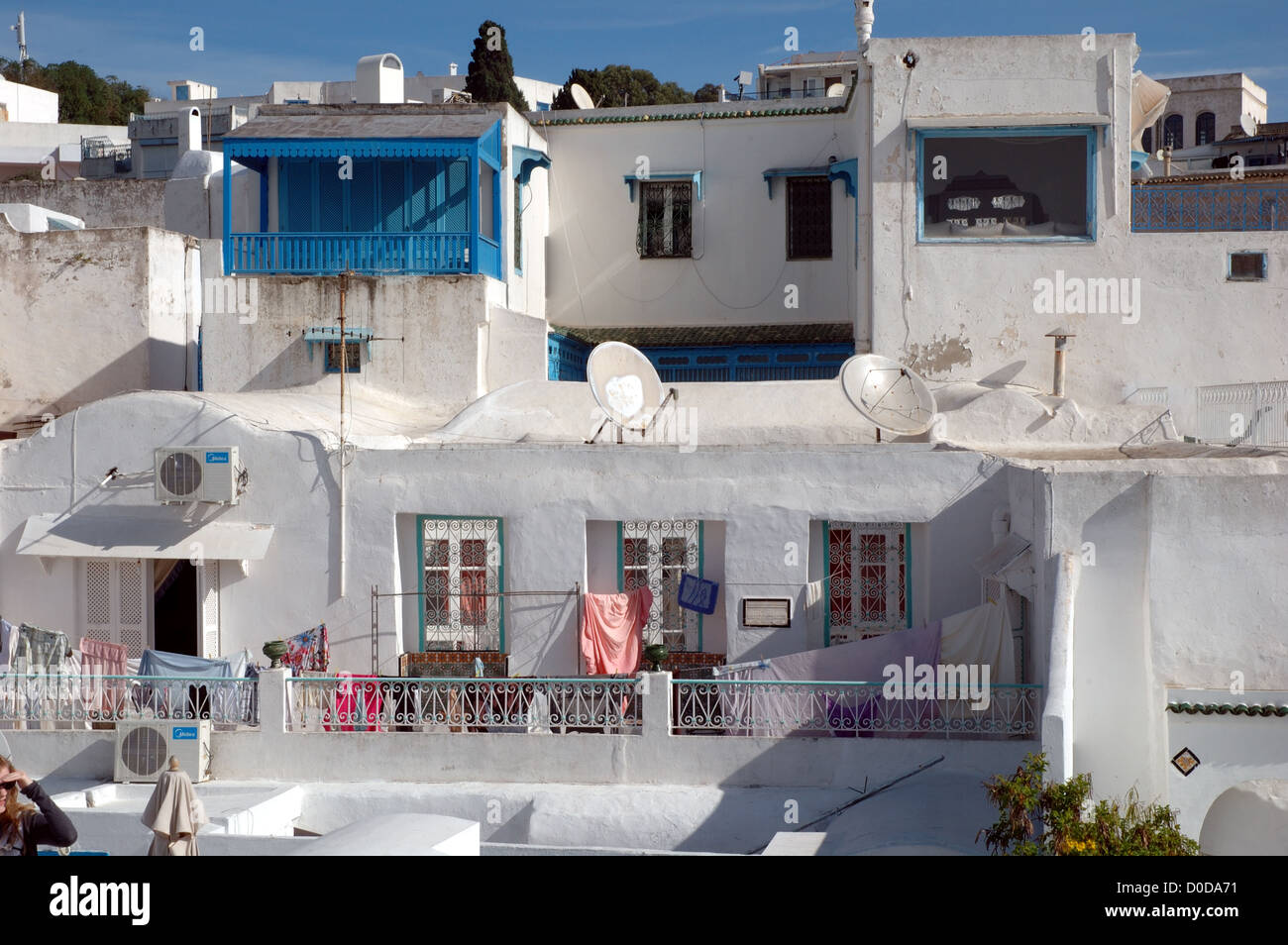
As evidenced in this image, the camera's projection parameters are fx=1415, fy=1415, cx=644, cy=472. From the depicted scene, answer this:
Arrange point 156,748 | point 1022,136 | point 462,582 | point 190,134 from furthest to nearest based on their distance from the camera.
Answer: point 190,134, point 1022,136, point 462,582, point 156,748

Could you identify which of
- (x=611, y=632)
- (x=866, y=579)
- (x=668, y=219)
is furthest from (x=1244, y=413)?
(x=668, y=219)

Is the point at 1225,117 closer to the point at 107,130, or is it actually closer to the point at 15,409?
the point at 107,130

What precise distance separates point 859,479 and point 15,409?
12.8 metres

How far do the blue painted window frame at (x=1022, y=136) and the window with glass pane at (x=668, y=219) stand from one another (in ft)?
14.1

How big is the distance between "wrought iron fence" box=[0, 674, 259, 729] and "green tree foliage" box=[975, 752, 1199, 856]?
Answer: 7.51 meters

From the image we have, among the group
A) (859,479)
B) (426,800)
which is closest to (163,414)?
(426,800)

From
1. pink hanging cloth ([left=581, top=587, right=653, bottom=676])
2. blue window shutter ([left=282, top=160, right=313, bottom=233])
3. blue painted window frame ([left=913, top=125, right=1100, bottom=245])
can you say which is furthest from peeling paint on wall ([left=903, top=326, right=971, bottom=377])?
blue window shutter ([left=282, top=160, right=313, bottom=233])

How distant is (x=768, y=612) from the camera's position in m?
14.8

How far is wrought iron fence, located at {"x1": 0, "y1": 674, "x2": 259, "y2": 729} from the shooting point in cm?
1414

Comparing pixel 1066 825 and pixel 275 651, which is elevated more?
pixel 275 651

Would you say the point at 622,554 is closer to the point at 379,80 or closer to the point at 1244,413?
the point at 1244,413

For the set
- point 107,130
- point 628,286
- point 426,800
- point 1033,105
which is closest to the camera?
point 426,800

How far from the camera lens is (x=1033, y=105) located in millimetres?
19031

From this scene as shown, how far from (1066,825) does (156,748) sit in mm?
8644
